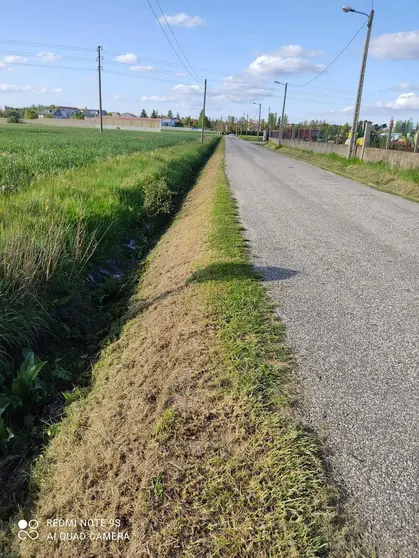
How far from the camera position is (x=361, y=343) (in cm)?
349

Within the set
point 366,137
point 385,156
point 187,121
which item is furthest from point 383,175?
point 187,121

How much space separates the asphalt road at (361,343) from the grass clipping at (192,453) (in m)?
0.21

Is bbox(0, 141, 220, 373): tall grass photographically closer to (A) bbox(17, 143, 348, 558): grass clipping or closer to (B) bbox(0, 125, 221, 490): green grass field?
(B) bbox(0, 125, 221, 490): green grass field

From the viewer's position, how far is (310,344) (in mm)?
3447

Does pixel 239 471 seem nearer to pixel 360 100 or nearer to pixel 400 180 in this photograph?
pixel 400 180

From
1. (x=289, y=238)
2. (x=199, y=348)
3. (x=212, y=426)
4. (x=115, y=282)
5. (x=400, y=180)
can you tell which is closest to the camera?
(x=212, y=426)

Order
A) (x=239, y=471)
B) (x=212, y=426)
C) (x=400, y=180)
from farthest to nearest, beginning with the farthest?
(x=400, y=180), (x=212, y=426), (x=239, y=471)

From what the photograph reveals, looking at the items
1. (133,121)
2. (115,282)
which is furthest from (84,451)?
(133,121)

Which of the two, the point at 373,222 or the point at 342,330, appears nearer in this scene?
the point at 342,330

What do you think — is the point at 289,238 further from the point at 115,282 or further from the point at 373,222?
the point at 115,282

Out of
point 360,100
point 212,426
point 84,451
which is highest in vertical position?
point 360,100

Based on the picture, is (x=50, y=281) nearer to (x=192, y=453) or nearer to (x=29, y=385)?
(x=29, y=385)

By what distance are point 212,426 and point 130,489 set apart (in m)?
0.57

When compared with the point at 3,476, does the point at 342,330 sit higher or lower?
higher
